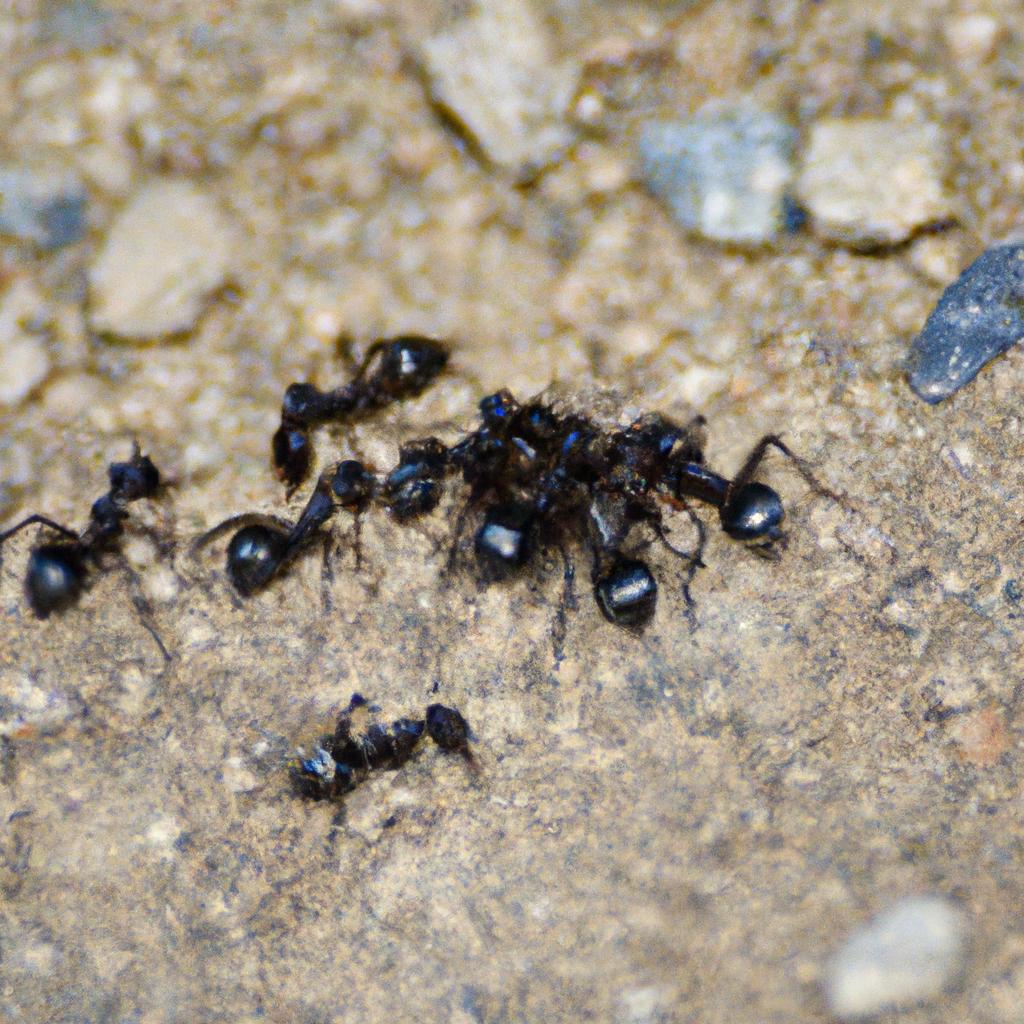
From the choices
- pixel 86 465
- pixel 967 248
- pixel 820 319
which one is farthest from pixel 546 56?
pixel 86 465

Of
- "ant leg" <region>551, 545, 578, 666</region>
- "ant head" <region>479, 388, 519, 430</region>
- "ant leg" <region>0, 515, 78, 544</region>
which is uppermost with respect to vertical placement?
"ant leg" <region>0, 515, 78, 544</region>

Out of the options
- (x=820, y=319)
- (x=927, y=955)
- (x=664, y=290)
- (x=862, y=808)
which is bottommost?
(x=927, y=955)

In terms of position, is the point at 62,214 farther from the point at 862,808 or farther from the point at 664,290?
the point at 862,808

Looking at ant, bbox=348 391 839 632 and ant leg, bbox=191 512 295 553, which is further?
ant leg, bbox=191 512 295 553

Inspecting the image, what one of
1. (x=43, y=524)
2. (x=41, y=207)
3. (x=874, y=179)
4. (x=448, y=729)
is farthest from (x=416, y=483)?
(x=874, y=179)

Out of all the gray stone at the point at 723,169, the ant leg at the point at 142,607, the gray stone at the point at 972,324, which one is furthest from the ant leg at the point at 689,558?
the ant leg at the point at 142,607

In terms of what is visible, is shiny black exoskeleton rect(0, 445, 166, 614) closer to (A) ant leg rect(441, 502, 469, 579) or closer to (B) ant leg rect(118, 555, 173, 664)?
(B) ant leg rect(118, 555, 173, 664)

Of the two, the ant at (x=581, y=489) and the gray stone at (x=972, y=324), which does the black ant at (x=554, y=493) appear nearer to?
the ant at (x=581, y=489)

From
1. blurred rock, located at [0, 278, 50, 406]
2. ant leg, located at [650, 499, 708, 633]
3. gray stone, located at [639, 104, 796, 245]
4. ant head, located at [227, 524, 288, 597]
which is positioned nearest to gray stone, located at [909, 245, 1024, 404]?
gray stone, located at [639, 104, 796, 245]
